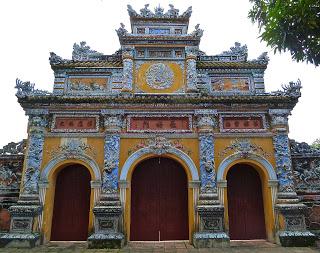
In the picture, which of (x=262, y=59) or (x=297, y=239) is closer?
(x=297, y=239)

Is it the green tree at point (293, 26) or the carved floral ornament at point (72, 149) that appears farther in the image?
the carved floral ornament at point (72, 149)

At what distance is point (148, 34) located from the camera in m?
11.9

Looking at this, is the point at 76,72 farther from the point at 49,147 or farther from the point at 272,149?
the point at 272,149

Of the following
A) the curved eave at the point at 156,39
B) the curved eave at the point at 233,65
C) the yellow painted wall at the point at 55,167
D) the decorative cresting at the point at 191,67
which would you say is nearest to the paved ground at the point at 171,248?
the yellow painted wall at the point at 55,167

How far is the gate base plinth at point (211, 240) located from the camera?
30.0 ft

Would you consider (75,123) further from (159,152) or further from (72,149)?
(159,152)

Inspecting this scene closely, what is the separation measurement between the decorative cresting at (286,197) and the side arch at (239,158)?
23 centimetres

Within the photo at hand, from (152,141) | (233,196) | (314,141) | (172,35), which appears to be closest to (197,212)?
(233,196)

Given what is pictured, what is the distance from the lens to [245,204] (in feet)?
34.7

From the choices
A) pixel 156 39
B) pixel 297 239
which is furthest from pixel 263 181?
pixel 156 39

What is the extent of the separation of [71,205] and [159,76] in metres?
5.71

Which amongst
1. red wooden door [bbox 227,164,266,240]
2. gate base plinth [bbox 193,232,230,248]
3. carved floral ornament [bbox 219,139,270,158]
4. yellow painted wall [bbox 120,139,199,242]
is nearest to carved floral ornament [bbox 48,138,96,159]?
yellow painted wall [bbox 120,139,199,242]

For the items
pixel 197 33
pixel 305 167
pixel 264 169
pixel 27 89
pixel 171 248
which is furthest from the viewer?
pixel 197 33

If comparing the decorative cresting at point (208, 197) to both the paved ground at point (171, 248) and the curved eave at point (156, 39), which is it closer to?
the paved ground at point (171, 248)
